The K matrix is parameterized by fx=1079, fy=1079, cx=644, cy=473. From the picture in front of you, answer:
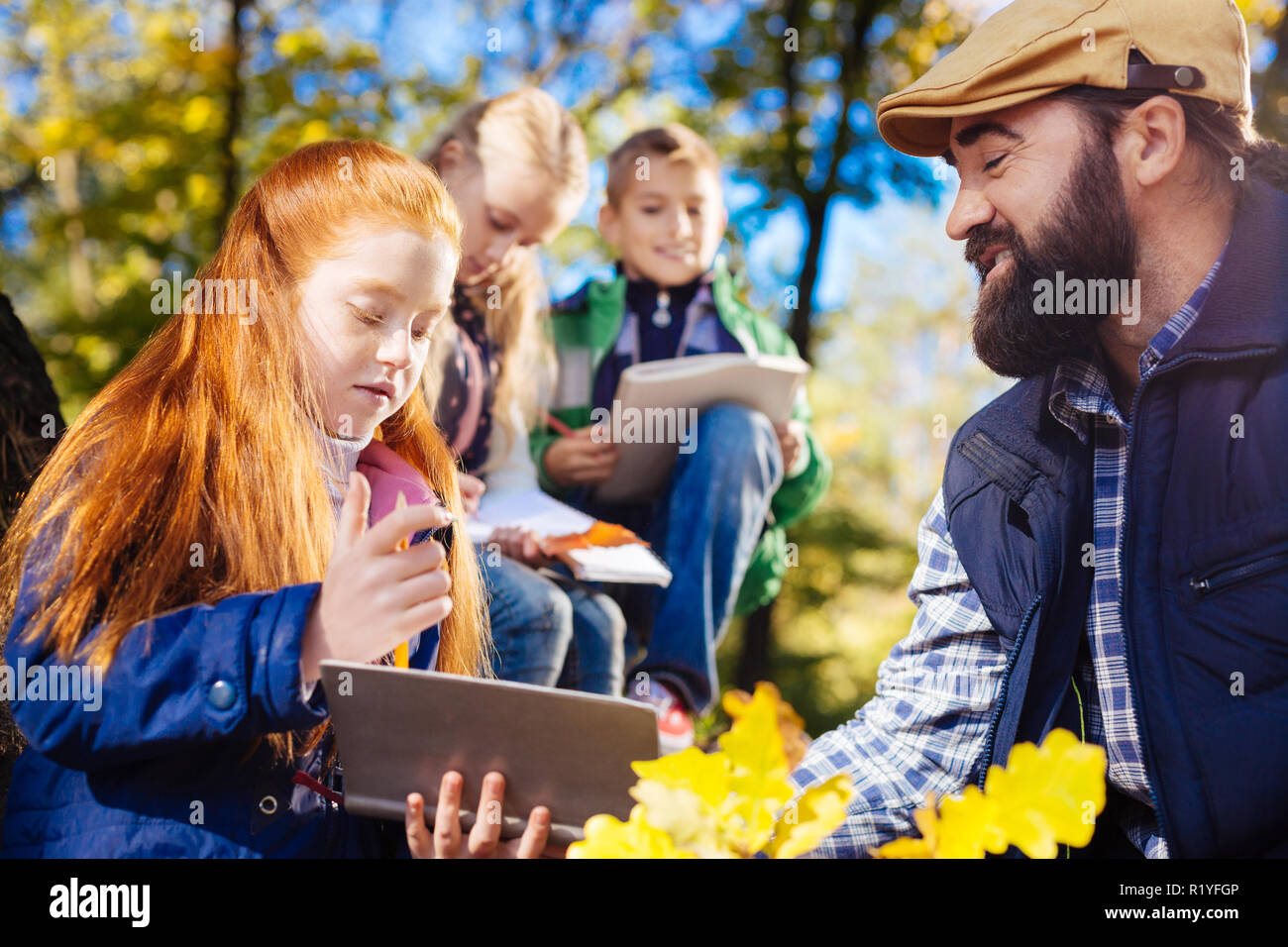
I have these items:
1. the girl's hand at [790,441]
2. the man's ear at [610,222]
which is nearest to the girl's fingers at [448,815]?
the girl's hand at [790,441]

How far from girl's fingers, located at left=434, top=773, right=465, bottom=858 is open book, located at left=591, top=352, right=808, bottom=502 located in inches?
54.6

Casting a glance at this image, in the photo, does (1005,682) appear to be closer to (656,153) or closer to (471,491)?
(471,491)

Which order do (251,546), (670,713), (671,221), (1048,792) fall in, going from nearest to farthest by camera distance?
1. (1048,792)
2. (251,546)
3. (670,713)
4. (671,221)

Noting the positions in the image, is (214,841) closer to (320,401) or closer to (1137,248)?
(320,401)

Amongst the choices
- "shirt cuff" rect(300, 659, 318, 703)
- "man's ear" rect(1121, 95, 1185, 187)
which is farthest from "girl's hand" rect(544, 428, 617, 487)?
"shirt cuff" rect(300, 659, 318, 703)

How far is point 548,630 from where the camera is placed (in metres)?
2.22

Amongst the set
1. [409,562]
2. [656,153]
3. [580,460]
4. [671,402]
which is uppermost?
[656,153]

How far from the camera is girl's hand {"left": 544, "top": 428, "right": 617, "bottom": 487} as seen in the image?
2738 millimetres

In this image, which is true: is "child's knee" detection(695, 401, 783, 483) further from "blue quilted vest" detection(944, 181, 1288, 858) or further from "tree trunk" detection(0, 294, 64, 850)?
"tree trunk" detection(0, 294, 64, 850)

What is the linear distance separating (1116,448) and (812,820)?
40.7 inches

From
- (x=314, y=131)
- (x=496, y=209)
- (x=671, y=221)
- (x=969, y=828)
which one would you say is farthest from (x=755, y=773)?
(x=314, y=131)

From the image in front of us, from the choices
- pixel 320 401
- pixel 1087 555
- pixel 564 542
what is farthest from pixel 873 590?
pixel 320 401

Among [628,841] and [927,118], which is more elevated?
[927,118]
